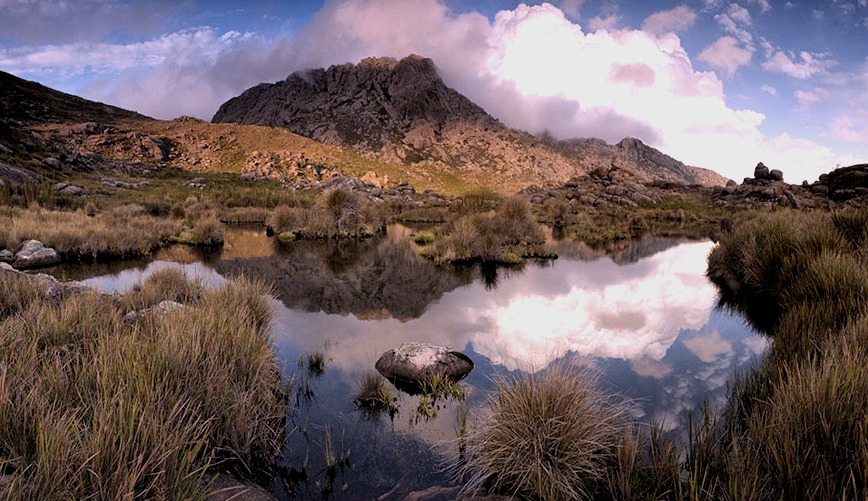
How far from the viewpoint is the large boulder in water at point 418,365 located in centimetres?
530

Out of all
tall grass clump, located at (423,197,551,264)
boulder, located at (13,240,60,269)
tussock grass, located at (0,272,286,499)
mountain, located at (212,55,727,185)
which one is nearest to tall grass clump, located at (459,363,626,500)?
tussock grass, located at (0,272,286,499)

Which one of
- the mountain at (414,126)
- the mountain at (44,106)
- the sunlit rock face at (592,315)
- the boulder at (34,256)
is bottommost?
the boulder at (34,256)

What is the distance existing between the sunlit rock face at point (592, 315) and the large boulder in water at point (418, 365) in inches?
32.3

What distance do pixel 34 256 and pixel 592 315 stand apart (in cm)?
1547

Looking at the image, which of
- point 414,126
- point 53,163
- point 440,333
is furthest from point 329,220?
point 414,126

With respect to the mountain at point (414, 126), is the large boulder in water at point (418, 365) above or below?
below

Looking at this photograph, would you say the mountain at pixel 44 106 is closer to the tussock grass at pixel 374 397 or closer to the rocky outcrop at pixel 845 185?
the tussock grass at pixel 374 397

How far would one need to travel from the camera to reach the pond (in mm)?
3789

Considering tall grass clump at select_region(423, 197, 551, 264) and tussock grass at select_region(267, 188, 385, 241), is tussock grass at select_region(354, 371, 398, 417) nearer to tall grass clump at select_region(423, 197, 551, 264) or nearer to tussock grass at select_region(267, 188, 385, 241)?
tall grass clump at select_region(423, 197, 551, 264)

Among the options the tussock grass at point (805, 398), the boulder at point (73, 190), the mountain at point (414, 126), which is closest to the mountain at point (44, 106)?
the boulder at point (73, 190)

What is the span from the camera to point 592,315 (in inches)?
346

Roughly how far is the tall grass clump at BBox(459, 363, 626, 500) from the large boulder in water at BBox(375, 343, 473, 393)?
183 centimetres

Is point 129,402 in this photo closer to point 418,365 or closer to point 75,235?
point 418,365

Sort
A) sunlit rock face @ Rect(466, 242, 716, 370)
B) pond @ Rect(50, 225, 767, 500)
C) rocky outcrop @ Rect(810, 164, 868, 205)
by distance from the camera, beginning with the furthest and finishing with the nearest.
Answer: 1. rocky outcrop @ Rect(810, 164, 868, 205)
2. sunlit rock face @ Rect(466, 242, 716, 370)
3. pond @ Rect(50, 225, 767, 500)
